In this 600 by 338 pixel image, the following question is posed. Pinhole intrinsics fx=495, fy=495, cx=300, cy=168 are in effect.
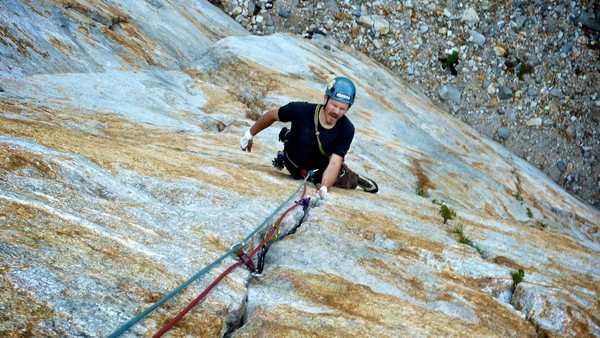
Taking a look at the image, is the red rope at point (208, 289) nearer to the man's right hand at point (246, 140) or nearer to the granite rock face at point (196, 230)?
the granite rock face at point (196, 230)

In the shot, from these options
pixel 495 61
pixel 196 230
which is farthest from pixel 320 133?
pixel 495 61

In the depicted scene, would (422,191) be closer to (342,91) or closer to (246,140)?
(246,140)

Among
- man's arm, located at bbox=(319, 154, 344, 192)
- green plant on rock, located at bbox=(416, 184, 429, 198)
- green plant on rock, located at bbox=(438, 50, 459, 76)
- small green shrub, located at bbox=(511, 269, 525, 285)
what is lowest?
green plant on rock, located at bbox=(416, 184, 429, 198)

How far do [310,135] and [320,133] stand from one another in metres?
0.22

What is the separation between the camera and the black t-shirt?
941 cm

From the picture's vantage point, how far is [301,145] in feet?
31.9

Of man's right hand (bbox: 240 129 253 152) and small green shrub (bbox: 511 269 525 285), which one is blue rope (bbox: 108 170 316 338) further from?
man's right hand (bbox: 240 129 253 152)

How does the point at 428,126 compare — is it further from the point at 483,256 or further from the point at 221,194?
the point at 221,194

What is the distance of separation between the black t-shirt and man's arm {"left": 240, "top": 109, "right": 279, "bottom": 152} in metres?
0.16

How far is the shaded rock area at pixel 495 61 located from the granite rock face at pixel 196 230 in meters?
15.2

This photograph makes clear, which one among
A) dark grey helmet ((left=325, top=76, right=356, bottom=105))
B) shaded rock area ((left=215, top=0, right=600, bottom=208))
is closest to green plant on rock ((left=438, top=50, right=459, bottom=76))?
shaded rock area ((left=215, top=0, right=600, bottom=208))

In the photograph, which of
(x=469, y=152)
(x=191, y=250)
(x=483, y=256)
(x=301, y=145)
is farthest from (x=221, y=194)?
(x=469, y=152)

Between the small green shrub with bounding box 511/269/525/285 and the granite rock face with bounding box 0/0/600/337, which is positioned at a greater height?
the small green shrub with bounding box 511/269/525/285

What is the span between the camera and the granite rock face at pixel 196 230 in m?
4.09
